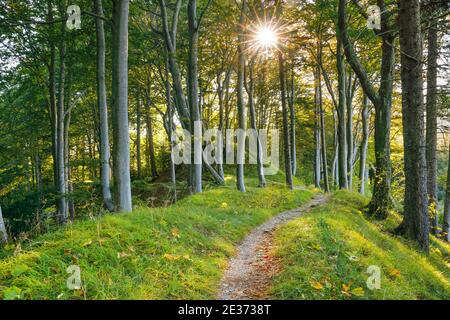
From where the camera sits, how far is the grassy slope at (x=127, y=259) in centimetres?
361

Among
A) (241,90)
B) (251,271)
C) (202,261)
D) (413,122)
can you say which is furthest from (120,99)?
(241,90)

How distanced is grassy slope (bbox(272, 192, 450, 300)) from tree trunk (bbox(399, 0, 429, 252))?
0.70 meters

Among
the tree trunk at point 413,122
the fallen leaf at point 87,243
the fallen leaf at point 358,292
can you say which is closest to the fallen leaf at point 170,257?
the fallen leaf at point 87,243

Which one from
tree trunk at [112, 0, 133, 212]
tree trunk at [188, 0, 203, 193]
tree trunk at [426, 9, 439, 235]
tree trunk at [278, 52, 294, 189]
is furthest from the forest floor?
tree trunk at [278, 52, 294, 189]

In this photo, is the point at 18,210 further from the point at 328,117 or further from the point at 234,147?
the point at 328,117

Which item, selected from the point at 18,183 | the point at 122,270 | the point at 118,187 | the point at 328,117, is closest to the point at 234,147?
the point at 328,117

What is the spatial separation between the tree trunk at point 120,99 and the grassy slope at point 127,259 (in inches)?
42.4

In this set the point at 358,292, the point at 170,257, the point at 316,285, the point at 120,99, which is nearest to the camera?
the point at 358,292

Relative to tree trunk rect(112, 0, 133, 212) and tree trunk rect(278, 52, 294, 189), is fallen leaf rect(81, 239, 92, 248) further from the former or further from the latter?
tree trunk rect(278, 52, 294, 189)

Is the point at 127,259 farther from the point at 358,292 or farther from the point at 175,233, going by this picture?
the point at 358,292

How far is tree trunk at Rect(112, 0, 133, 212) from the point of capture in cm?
690

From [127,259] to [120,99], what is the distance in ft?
12.8

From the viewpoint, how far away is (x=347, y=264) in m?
5.07

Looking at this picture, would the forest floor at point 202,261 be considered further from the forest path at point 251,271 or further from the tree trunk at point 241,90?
the tree trunk at point 241,90
